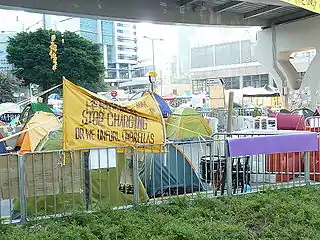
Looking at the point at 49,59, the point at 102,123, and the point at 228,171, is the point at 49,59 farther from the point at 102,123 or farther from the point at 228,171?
the point at 228,171

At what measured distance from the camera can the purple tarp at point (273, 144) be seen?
6531 millimetres

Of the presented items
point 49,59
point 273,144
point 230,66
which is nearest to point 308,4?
point 273,144

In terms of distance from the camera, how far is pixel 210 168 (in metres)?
6.89

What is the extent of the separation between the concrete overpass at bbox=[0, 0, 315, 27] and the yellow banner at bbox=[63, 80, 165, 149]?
32.0 feet

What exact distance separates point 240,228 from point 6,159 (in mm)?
2934

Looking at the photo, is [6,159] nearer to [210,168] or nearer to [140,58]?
[210,168]

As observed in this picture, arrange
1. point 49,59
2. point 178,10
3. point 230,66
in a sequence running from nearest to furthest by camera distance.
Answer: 1. point 178,10
2. point 49,59
3. point 230,66

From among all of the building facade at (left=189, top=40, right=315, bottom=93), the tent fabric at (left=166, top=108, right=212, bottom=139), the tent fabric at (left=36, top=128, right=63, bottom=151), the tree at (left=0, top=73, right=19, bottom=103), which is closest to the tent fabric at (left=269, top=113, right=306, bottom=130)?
the tent fabric at (left=166, top=108, right=212, bottom=139)

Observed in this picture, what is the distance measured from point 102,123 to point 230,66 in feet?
185

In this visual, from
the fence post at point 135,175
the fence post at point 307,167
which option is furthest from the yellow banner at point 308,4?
the fence post at point 135,175

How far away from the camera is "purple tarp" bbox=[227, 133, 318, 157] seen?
653 cm

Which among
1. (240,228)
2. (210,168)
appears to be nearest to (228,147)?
(210,168)

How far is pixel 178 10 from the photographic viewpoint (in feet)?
62.0

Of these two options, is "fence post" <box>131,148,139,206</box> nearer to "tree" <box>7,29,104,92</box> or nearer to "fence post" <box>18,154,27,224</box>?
"fence post" <box>18,154,27,224</box>
